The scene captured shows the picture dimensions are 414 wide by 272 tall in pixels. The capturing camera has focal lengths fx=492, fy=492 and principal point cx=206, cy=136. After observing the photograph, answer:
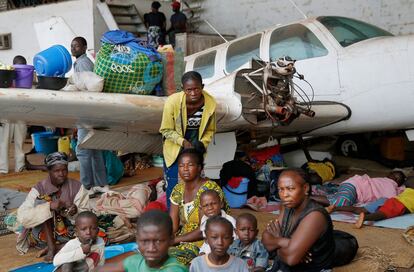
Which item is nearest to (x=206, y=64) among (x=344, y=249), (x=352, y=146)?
(x=352, y=146)

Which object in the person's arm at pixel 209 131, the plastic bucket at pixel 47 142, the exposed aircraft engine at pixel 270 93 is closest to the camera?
the person's arm at pixel 209 131

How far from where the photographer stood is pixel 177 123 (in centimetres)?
448

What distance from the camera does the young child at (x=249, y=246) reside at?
333 cm

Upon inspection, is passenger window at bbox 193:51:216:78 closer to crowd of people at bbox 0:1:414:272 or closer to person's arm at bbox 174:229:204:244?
crowd of people at bbox 0:1:414:272

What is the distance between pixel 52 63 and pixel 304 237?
347cm

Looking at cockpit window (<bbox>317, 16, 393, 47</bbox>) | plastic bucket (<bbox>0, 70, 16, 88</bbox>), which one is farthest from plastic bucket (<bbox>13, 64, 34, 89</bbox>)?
cockpit window (<bbox>317, 16, 393, 47</bbox>)

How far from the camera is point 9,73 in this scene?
14.8 feet

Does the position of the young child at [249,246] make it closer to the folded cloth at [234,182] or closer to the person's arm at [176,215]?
the person's arm at [176,215]

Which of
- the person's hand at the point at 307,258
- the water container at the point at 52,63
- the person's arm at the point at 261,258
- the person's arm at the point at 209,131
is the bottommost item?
the person's arm at the point at 261,258

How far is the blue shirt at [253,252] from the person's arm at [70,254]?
0.99 meters

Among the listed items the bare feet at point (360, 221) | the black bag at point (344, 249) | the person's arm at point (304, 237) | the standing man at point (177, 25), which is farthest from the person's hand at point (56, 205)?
the standing man at point (177, 25)

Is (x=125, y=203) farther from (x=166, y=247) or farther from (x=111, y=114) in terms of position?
(x=166, y=247)

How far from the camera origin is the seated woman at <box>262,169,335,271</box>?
9.25ft

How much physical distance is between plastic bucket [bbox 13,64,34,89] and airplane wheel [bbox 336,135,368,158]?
224 inches
